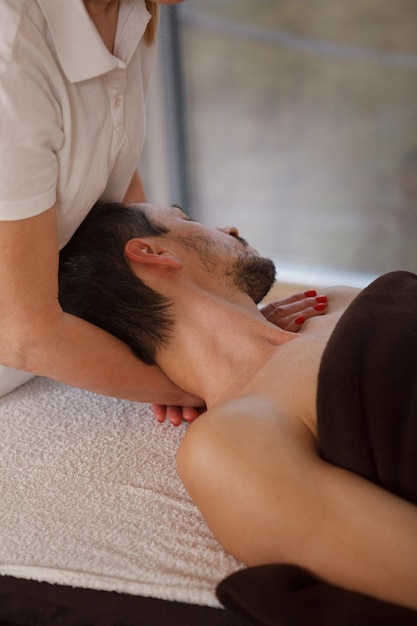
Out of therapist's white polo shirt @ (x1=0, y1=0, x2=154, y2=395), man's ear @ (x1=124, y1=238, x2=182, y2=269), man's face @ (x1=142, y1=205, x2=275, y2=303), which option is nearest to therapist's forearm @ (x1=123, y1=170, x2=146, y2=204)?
therapist's white polo shirt @ (x1=0, y1=0, x2=154, y2=395)

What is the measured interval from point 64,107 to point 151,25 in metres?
0.40

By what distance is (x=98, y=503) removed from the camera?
1563 millimetres

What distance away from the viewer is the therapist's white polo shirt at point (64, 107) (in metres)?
1.50

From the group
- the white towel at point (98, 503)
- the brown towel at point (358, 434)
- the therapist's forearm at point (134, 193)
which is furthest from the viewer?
the therapist's forearm at point (134, 193)

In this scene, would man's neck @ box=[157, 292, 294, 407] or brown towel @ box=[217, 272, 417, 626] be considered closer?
brown towel @ box=[217, 272, 417, 626]

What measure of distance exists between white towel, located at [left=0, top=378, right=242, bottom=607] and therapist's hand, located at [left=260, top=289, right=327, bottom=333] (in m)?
0.32

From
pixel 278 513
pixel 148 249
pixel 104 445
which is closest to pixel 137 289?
pixel 148 249

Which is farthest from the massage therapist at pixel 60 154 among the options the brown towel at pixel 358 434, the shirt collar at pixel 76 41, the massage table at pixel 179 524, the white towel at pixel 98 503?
the brown towel at pixel 358 434

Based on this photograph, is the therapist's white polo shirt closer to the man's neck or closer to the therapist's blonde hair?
the therapist's blonde hair

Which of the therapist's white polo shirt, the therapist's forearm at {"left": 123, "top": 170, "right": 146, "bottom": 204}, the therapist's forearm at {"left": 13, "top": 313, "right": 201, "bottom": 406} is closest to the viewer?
the therapist's white polo shirt

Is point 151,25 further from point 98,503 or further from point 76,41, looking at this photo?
point 98,503

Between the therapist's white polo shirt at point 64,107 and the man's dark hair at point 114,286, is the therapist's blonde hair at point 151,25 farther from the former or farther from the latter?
the man's dark hair at point 114,286

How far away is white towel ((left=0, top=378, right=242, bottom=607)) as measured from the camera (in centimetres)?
137

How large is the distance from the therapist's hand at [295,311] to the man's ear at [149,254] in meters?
0.28
